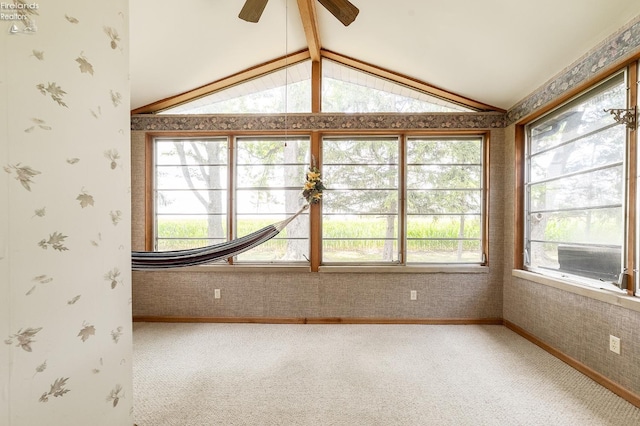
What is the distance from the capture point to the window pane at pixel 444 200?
298 centimetres

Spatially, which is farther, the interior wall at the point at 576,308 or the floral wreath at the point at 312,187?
the floral wreath at the point at 312,187

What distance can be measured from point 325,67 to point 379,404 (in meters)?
2.81

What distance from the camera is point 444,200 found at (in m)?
2.99

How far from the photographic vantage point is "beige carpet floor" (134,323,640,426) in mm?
1574

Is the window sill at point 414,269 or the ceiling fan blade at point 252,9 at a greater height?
the ceiling fan blade at point 252,9

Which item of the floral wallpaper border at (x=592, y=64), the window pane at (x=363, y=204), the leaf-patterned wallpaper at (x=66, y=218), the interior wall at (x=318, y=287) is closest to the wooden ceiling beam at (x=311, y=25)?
the interior wall at (x=318, y=287)

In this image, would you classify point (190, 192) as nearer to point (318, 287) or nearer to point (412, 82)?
point (318, 287)

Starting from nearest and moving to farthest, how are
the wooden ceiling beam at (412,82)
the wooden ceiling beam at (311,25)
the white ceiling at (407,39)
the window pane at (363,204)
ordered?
1. the white ceiling at (407,39)
2. the wooden ceiling beam at (311,25)
3. the wooden ceiling beam at (412,82)
4. the window pane at (363,204)

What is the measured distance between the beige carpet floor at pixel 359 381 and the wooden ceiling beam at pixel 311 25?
2.41 meters

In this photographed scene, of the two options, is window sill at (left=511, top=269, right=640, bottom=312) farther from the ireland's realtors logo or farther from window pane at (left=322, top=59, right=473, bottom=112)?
the ireland's realtors logo

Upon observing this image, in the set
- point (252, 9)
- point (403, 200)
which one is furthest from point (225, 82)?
point (403, 200)

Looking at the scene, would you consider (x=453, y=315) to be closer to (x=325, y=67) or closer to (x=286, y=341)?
(x=286, y=341)

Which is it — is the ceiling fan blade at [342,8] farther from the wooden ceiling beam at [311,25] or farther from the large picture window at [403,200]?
the large picture window at [403,200]

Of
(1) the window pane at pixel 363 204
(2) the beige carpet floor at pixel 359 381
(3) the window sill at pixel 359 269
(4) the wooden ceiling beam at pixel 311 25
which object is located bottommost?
(2) the beige carpet floor at pixel 359 381
